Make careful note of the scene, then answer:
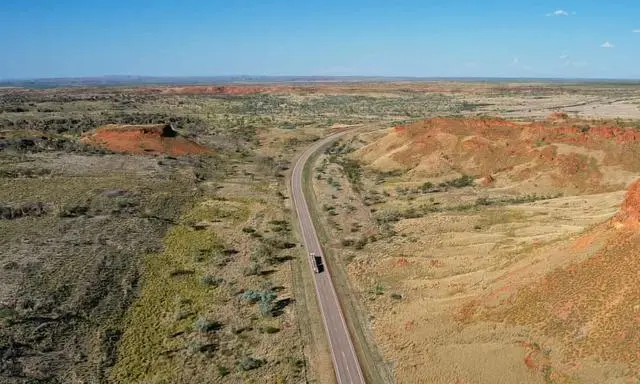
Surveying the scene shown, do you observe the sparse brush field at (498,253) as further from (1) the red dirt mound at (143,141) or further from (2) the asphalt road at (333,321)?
(1) the red dirt mound at (143,141)

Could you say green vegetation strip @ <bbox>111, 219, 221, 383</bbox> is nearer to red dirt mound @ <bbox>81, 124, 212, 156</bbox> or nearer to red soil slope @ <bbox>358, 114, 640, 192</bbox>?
red soil slope @ <bbox>358, 114, 640, 192</bbox>

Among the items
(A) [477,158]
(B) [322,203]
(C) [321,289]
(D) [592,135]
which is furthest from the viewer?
(A) [477,158]

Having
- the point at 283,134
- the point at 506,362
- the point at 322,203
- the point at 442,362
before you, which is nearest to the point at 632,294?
the point at 506,362

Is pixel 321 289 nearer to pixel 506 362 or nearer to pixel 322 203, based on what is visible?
pixel 506 362

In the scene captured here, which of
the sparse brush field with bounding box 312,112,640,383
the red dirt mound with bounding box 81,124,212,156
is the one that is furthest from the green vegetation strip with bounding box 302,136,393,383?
the red dirt mound with bounding box 81,124,212,156

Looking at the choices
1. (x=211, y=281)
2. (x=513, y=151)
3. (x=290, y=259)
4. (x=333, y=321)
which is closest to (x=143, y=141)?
(x=290, y=259)
